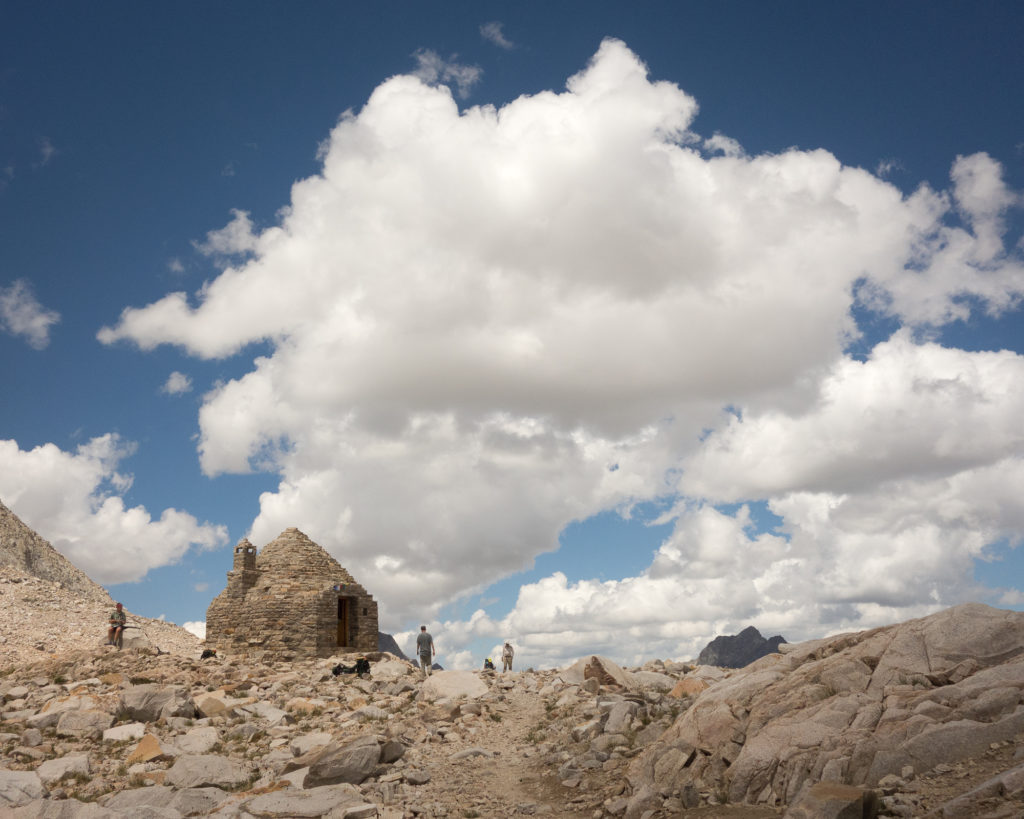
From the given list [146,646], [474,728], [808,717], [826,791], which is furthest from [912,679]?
[146,646]

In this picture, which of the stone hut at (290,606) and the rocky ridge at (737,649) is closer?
the stone hut at (290,606)

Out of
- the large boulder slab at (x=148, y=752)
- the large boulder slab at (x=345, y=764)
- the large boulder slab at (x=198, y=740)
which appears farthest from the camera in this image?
the large boulder slab at (x=198, y=740)

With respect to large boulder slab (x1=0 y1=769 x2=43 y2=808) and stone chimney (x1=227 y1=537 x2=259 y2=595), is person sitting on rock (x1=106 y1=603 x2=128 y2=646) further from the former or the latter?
large boulder slab (x1=0 y1=769 x2=43 y2=808)

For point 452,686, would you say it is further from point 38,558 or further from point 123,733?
point 38,558

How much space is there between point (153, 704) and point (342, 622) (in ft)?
37.6

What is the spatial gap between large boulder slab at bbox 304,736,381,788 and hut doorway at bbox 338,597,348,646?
15031 mm

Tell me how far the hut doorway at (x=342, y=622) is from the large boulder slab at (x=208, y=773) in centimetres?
1434

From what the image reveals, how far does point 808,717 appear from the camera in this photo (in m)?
12.6

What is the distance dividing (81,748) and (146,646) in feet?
37.8

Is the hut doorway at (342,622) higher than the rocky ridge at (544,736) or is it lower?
higher

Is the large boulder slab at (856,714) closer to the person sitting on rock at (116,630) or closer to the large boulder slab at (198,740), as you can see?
the large boulder slab at (198,740)

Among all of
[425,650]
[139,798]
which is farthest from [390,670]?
[139,798]

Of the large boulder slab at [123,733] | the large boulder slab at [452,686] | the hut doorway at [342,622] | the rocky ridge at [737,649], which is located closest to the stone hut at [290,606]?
the hut doorway at [342,622]

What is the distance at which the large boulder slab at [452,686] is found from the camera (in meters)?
22.7
